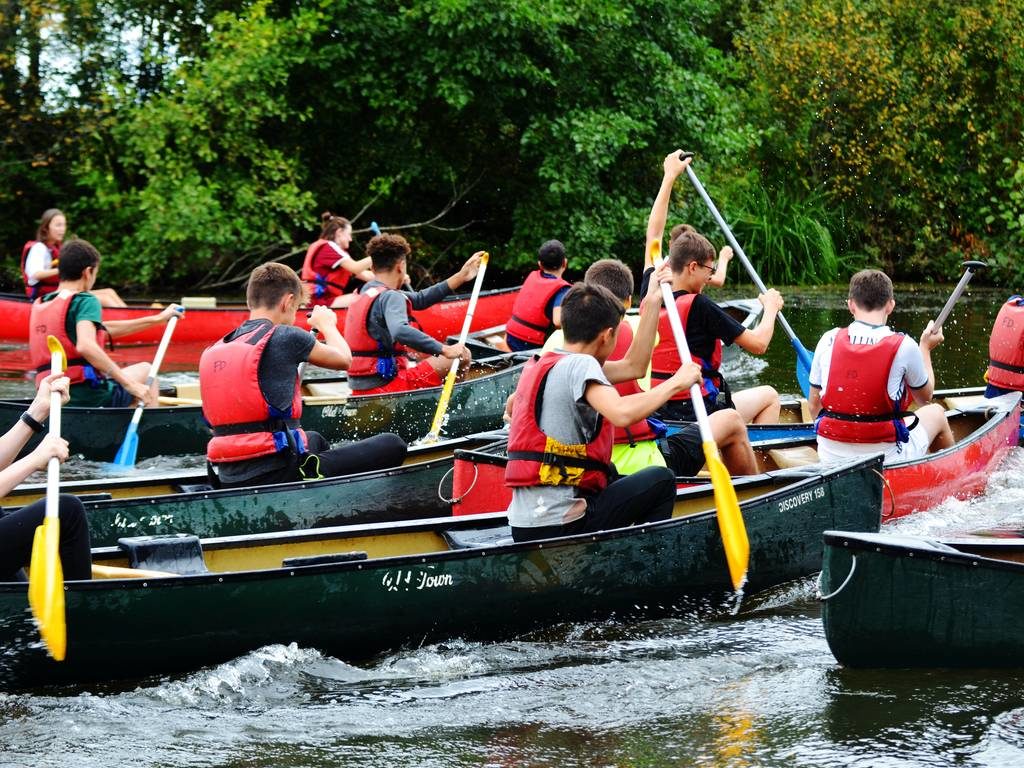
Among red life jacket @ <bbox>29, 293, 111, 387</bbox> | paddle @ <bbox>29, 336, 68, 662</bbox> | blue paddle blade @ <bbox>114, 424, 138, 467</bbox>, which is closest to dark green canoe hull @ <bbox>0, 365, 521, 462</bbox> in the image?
blue paddle blade @ <bbox>114, 424, 138, 467</bbox>

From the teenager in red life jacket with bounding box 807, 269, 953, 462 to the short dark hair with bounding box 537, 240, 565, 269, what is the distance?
306 cm

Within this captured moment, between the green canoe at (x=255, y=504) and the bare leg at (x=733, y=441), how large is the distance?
1323 mm

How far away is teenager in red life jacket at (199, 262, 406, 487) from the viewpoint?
5652 millimetres

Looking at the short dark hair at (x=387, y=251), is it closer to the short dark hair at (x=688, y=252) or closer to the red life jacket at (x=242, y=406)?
the short dark hair at (x=688, y=252)

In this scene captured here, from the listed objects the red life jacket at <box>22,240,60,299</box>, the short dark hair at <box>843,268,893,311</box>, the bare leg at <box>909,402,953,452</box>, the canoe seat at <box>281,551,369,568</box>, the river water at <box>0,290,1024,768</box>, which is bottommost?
the river water at <box>0,290,1024,768</box>

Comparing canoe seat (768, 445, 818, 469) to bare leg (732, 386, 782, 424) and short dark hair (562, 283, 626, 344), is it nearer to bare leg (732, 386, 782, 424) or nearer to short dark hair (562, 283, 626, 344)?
bare leg (732, 386, 782, 424)

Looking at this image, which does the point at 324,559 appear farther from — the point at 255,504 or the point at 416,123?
the point at 416,123

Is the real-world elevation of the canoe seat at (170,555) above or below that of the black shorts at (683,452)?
below

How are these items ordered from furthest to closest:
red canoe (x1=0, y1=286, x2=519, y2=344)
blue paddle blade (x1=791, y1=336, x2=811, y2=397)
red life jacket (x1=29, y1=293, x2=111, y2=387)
→ red canoe (x1=0, y1=286, x2=519, y2=344) < blue paddle blade (x1=791, y1=336, x2=811, y2=397) < red life jacket (x1=29, y1=293, x2=111, y2=387)

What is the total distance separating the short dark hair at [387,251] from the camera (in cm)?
782

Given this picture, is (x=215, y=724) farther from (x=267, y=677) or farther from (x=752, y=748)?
(x=752, y=748)

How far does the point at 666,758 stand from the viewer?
4.22m

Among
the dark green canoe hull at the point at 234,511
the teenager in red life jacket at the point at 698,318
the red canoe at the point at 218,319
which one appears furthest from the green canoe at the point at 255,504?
the red canoe at the point at 218,319

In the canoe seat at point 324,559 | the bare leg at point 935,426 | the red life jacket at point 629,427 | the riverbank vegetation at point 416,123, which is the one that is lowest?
the canoe seat at point 324,559
